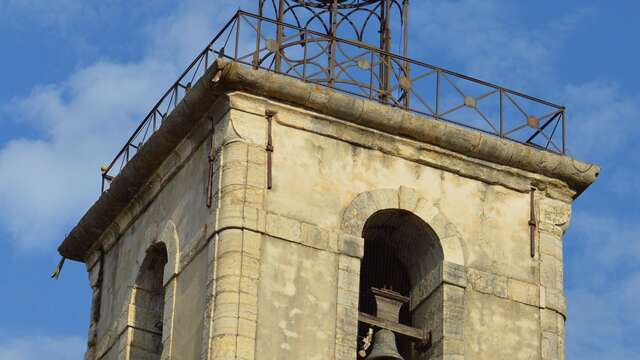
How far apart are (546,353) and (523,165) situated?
8.43 ft

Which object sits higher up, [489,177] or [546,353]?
[489,177]

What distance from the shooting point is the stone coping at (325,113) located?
3194 centimetres

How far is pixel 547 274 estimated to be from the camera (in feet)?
108

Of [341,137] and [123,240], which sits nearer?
[341,137]

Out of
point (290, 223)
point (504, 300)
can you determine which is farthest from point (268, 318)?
point (504, 300)

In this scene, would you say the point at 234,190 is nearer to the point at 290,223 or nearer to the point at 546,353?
the point at 290,223

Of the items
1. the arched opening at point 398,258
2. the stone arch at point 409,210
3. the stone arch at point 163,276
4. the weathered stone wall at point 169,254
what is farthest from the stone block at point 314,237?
the stone arch at point 163,276

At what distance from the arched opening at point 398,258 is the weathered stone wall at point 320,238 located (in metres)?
0.14

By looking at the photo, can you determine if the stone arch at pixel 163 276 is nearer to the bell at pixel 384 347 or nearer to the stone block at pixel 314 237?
the stone block at pixel 314 237

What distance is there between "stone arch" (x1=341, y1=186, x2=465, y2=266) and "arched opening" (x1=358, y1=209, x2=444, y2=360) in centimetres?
8

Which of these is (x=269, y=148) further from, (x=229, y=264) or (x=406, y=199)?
(x=406, y=199)

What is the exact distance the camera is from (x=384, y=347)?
31.8m

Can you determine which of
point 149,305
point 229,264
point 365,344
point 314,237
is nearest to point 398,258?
point 365,344

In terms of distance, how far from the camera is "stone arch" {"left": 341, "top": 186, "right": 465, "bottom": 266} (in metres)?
32.0
